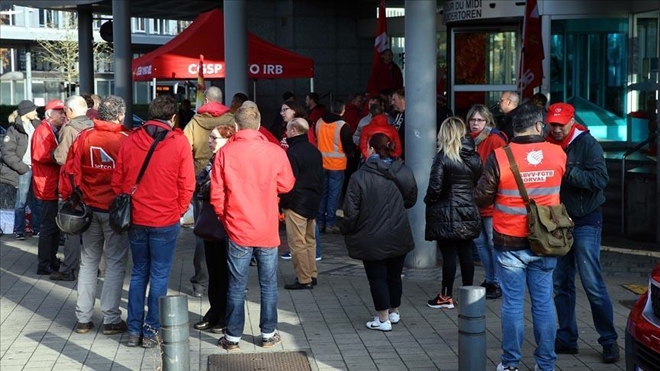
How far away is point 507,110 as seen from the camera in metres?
10.5

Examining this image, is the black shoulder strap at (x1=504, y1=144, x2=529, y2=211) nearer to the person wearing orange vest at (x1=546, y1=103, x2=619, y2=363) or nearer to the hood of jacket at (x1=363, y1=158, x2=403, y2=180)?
the person wearing orange vest at (x1=546, y1=103, x2=619, y2=363)

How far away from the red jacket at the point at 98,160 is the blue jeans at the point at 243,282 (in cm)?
144

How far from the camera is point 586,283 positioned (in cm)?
746

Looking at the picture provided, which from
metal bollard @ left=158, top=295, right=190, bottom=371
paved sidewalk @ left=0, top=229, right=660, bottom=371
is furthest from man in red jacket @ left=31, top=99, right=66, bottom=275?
metal bollard @ left=158, top=295, right=190, bottom=371

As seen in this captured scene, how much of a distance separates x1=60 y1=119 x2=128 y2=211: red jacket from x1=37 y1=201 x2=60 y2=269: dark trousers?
289cm

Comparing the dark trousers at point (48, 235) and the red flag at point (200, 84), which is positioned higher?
the red flag at point (200, 84)

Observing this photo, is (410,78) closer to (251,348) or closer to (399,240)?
(399,240)

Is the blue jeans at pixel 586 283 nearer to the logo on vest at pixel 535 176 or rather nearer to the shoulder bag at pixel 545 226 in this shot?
the shoulder bag at pixel 545 226

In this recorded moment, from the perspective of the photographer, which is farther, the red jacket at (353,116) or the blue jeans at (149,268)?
the red jacket at (353,116)

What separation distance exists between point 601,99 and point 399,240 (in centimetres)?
936

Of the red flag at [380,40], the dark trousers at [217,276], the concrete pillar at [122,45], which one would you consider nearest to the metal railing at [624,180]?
the red flag at [380,40]

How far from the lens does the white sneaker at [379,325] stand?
8.73 meters

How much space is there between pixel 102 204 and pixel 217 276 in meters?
1.13

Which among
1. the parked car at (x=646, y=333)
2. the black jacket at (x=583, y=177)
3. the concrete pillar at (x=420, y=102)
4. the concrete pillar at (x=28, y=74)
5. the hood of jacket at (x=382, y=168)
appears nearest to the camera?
the parked car at (x=646, y=333)
